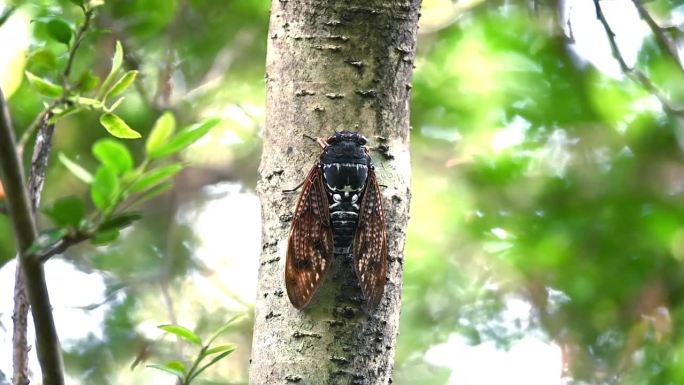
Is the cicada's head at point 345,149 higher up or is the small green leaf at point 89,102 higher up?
the cicada's head at point 345,149

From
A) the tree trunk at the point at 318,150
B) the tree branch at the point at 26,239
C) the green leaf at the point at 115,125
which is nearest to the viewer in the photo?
the tree branch at the point at 26,239

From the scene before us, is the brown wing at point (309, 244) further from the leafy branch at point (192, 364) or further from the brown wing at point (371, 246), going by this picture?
the leafy branch at point (192, 364)

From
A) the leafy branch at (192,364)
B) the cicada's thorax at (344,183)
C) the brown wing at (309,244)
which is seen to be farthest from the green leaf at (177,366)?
the cicada's thorax at (344,183)

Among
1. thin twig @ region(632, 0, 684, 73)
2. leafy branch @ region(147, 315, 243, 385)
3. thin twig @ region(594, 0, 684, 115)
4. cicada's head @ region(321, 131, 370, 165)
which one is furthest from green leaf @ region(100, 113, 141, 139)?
thin twig @ region(632, 0, 684, 73)

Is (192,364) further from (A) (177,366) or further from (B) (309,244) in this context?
(B) (309,244)

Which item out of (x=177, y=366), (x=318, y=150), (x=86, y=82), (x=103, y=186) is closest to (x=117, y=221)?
(x=103, y=186)

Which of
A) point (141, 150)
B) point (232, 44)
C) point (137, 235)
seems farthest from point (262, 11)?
point (137, 235)

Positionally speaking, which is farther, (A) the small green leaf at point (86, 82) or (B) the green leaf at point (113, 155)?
(A) the small green leaf at point (86, 82)
